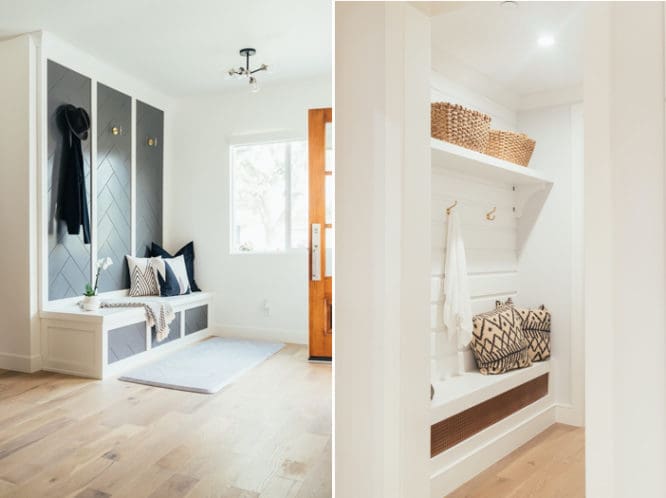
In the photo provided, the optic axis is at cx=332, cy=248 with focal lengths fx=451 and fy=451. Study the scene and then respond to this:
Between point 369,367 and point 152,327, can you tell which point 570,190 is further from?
point 152,327

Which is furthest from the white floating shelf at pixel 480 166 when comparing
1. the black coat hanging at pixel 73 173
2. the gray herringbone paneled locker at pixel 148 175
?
the gray herringbone paneled locker at pixel 148 175

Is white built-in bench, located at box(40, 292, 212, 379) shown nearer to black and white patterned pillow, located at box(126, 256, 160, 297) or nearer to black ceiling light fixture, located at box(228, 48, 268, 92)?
black and white patterned pillow, located at box(126, 256, 160, 297)

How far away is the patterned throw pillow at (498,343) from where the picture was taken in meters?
2.31

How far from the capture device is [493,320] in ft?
7.86

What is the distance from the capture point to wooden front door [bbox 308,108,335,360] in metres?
3.95

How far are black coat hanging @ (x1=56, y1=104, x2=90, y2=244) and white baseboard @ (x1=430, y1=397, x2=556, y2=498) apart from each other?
3298 millimetres

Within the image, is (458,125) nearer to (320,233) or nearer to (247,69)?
(320,233)

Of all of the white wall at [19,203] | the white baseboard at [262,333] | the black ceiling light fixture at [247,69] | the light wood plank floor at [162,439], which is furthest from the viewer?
the white baseboard at [262,333]

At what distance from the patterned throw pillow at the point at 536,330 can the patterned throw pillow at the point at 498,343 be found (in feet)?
0.60

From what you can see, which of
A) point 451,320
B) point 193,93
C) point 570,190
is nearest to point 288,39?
point 193,93

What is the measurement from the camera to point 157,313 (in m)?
3.88

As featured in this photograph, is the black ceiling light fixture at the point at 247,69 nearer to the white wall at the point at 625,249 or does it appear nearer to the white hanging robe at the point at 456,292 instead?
the white hanging robe at the point at 456,292

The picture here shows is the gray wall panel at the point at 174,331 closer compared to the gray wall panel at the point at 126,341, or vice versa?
the gray wall panel at the point at 126,341

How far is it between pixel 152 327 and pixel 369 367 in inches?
121
